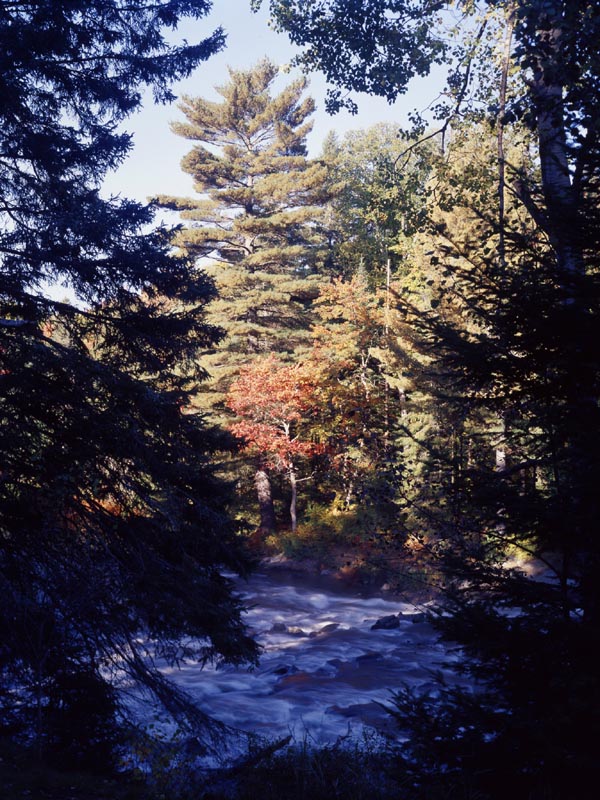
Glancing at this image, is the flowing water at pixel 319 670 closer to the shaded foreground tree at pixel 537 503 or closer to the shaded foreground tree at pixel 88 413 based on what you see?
the shaded foreground tree at pixel 88 413

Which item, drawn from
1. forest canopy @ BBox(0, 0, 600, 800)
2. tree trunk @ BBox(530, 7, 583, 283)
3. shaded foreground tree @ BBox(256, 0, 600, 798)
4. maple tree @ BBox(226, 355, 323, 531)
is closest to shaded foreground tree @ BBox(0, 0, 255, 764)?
forest canopy @ BBox(0, 0, 600, 800)

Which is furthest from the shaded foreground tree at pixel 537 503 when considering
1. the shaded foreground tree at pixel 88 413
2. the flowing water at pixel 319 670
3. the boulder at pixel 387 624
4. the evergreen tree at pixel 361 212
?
the boulder at pixel 387 624

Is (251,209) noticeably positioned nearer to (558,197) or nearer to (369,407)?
(369,407)

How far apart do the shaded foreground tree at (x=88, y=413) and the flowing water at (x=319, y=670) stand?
2336 mm

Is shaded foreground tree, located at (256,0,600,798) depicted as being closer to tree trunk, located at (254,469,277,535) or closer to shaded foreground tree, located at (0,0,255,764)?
shaded foreground tree, located at (0,0,255,764)

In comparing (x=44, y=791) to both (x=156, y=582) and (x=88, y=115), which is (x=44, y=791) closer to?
(x=156, y=582)

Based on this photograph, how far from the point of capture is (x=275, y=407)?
27.6 m

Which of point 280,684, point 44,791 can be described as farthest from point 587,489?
point 280,684

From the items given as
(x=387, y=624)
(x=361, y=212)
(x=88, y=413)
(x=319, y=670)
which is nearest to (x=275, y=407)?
(x=361, y=212)

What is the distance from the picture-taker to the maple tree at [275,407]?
2720 cm

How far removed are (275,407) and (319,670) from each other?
43.9ft

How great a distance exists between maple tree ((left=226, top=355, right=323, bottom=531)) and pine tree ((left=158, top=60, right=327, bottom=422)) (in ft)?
8.78

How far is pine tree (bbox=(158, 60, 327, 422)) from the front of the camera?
31.2m

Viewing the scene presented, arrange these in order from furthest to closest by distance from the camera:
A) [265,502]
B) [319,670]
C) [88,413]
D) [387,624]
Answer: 1. [265,502]
2. [387,624]
3. [319,670]
4. [88,413]
